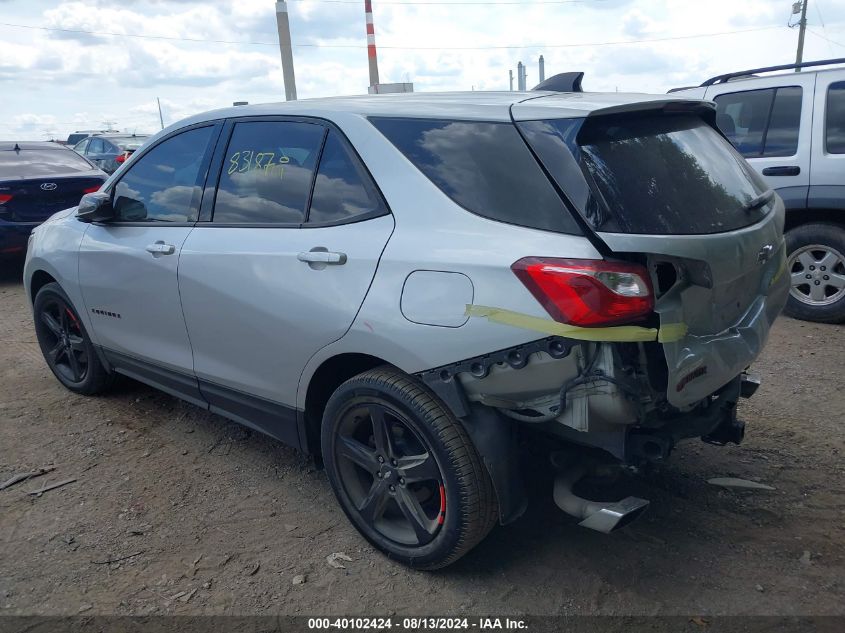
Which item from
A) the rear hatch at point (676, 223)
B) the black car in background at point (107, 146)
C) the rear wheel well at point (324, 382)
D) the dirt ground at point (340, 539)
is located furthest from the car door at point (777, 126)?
the black car in background at point (107, 146)

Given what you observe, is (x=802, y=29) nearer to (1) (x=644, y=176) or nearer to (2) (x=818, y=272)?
(2) (x=818, y=272)

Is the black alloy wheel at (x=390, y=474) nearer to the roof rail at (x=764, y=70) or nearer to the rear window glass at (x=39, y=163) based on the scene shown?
the roof rail at (x=764, y=70)

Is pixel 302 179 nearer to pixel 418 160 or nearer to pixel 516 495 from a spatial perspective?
pixel 418 160

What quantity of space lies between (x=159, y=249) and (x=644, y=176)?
2.34m

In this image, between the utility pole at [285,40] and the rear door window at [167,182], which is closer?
the rear door window at [167,182]

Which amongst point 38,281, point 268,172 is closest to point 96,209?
point 38,281

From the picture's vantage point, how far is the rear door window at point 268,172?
10.2ft

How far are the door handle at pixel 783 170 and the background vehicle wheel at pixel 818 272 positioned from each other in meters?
0.44

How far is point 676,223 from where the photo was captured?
2445 mm

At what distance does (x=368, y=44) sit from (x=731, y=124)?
1289cm

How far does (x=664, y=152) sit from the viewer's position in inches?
106

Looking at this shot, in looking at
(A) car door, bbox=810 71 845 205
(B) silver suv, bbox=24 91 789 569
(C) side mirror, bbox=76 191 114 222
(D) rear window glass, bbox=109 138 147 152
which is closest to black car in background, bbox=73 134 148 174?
(D) rear window glass, bbox=109 138 147 152

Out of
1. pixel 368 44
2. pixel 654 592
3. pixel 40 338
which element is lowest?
pixel 654 592

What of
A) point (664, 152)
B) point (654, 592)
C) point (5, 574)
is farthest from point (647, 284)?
point (5, 574)
